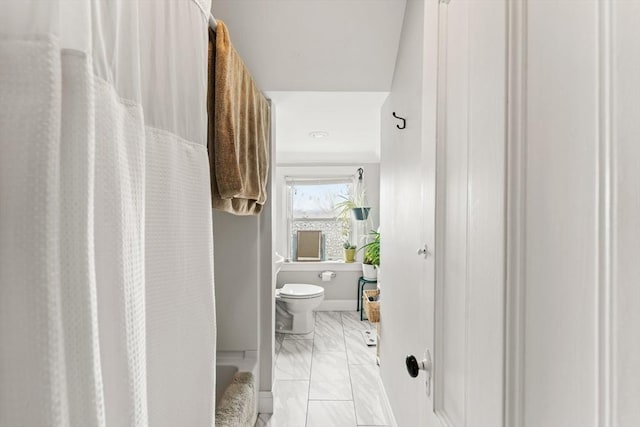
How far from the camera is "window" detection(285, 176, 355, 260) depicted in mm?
4418

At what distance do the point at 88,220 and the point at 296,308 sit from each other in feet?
9.94

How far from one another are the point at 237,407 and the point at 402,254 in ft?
3.58

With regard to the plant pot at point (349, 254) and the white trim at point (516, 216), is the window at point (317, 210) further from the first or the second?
the white trim at point (516, 216)

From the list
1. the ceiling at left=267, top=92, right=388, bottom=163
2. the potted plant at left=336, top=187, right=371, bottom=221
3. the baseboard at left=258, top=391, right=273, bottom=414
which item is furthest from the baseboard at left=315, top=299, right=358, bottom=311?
the baseboard at left=258, top=391, right=273, bottom=414

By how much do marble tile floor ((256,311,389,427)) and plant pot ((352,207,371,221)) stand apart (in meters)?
1.28

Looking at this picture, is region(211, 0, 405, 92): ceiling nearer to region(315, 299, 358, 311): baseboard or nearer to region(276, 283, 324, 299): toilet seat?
region(276, 283, 324, 299): toilet seat

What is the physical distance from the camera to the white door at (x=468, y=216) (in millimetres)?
490

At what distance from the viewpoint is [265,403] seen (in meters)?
2.12

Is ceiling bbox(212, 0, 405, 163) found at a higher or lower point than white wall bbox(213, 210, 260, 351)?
higher

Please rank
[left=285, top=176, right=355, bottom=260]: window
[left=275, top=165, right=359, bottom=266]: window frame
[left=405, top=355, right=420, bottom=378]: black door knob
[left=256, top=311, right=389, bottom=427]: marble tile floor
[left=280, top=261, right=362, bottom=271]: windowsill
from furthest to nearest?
1. [left=285, top=176, right=355, bottom=260]: window
2. [left=275, top=165, right=359, bottom=266]: window frame
3. [left=280, top=261, right=362, bottom=271]: windowsill
4. [left=256, top=311, right=389, bottom=427]: marble tile floor
5. [left=405, top=355, right=420, bottom=378]: black door knob

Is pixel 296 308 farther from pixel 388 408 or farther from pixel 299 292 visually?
pixel 388 408

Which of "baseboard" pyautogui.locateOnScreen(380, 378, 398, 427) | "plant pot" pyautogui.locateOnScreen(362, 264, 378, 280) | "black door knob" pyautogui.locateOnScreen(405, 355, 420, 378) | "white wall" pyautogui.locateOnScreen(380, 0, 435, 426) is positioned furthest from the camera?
"plant pot" pyautogui.locateOnScreen(362, 264, 378, 280)

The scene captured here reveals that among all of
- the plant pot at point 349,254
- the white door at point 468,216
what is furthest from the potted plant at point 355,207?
the white door at point 468,216

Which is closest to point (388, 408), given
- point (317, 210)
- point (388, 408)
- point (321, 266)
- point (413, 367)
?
point (388, 408)
